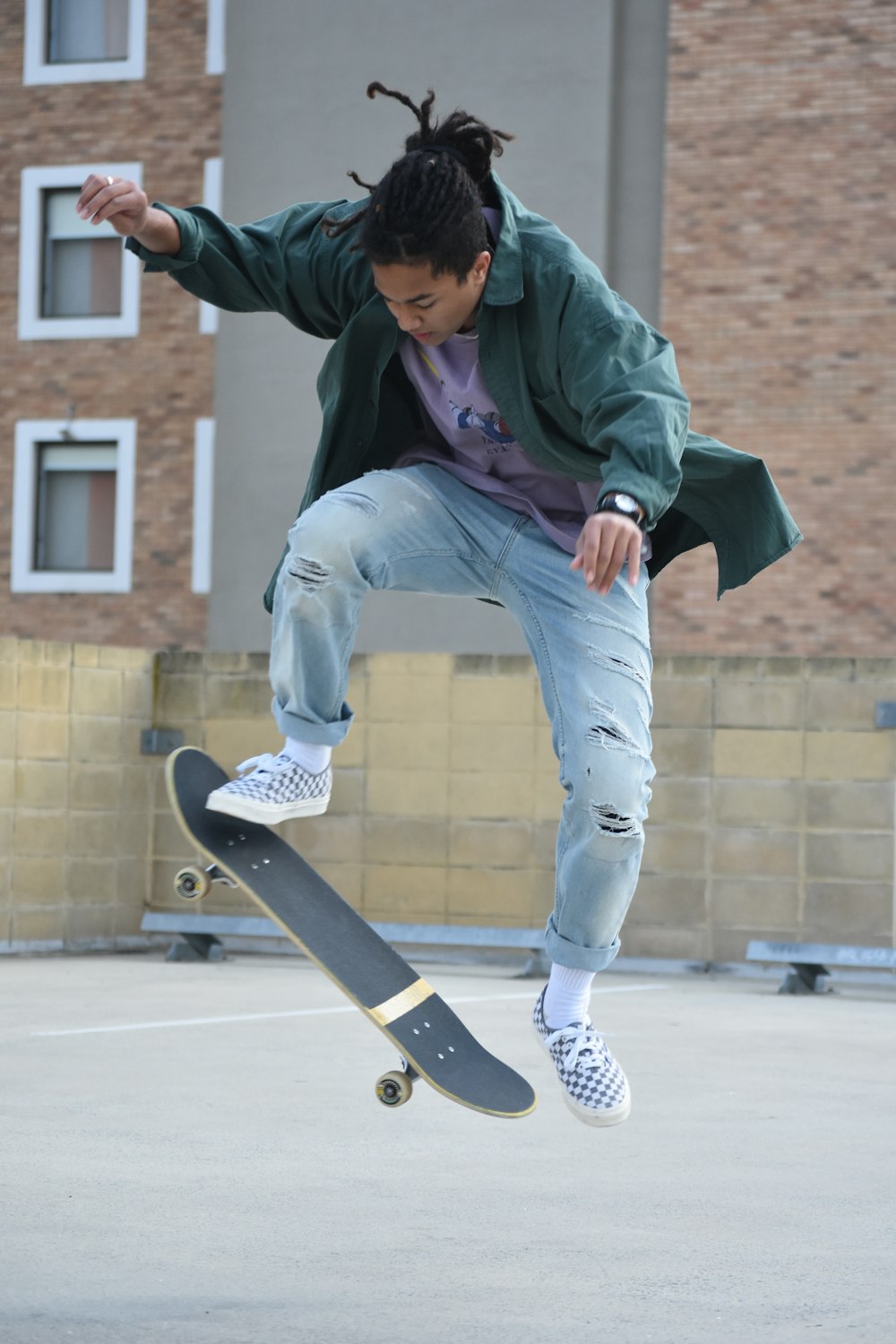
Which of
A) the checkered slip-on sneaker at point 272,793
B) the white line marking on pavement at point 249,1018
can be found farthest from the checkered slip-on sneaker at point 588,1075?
the white line marking on pavement at point 249,1018

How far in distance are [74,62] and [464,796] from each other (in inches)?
466

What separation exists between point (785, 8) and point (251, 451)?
23.0ft

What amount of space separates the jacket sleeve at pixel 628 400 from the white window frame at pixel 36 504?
1629cm

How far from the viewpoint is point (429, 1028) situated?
12.9 ft

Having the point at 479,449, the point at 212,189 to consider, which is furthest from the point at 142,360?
the point at 479,449

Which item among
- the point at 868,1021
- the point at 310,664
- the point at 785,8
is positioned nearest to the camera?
the point at 310,664

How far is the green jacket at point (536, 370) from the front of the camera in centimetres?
343

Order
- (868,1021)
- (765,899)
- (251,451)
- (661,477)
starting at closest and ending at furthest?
(661,477), (868,1021), (765,899), (251,451)

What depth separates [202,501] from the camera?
19188mm

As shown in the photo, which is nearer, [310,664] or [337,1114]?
[310,664]

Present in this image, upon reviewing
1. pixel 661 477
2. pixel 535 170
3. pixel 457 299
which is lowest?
pixel 661 477

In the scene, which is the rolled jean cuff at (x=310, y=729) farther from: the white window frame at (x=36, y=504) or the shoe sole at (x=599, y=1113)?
the white window frame at (x=36, y=504)

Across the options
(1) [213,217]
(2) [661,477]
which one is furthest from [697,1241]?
(1) [213,217]

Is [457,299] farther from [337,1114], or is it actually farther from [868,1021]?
[868,1021]
